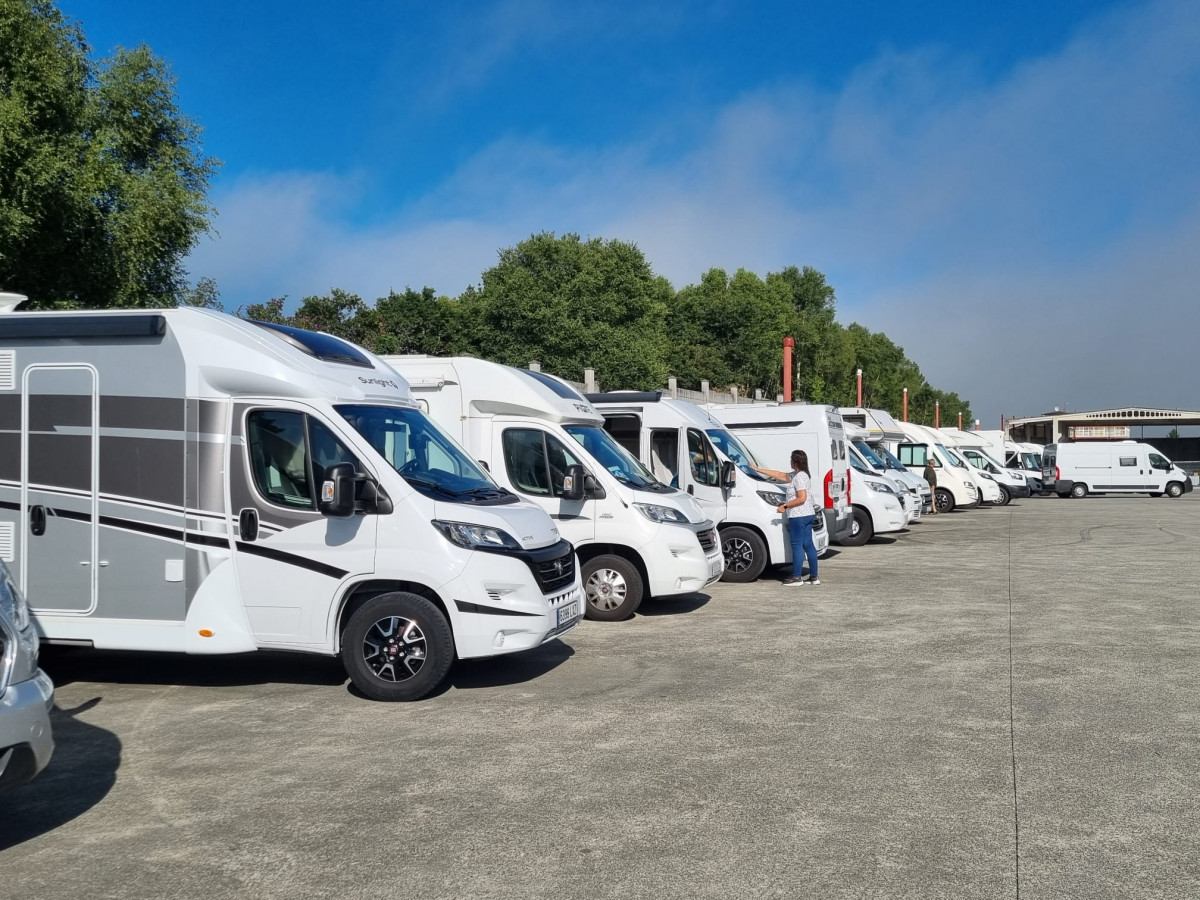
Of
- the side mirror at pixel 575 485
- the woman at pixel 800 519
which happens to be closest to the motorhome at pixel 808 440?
the woman at pixel 800 519

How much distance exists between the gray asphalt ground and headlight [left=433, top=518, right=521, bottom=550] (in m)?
1.10

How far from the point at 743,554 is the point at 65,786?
10.1m

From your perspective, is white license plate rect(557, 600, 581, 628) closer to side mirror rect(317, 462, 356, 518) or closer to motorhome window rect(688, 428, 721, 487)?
side mirror rect(317, 462, 356, 518)

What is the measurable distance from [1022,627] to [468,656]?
584 centimetres

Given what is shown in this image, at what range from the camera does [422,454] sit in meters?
8.34

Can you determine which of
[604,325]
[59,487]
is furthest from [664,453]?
[604,325]

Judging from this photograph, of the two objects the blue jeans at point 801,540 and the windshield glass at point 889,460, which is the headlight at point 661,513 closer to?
the blue jeans at point 801,540

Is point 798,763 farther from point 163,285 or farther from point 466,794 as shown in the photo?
point 163,285

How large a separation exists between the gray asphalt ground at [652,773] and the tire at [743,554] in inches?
156

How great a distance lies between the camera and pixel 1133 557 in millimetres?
17734

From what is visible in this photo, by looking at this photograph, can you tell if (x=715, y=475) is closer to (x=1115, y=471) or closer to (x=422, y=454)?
(x=422, y=454)

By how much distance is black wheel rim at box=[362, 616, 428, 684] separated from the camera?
25.3 ft

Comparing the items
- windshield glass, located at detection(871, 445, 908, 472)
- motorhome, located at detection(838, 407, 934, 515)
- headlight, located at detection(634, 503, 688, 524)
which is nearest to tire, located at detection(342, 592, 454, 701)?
headlight, located at detection(634, 503, 688, 524)

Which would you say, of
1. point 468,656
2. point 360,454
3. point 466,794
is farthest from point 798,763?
point 360,454
